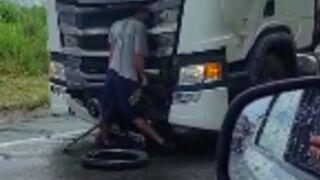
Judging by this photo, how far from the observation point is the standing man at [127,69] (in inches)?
357

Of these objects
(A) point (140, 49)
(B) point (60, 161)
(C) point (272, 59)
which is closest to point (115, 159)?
(B) point (60, 161)

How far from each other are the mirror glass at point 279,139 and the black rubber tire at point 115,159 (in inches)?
240

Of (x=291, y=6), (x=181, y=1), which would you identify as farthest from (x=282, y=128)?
(x=291, y=6)

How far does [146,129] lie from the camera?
925cm

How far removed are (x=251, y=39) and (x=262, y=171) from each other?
6480 mm

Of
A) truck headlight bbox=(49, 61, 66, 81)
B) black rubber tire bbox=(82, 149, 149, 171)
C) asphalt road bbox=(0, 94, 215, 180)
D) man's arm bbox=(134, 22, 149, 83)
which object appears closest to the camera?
asphalt road bbox=(0, 94, 215, 180)

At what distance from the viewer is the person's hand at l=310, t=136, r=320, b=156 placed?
2.56 meters

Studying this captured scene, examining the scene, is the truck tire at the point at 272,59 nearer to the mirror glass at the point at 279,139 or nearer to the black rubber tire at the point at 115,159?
the black rubber tire at the point at 115,159

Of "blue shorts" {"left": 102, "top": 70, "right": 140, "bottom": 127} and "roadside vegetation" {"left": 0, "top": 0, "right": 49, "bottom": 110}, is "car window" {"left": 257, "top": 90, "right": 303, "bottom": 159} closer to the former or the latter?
"blue shorts" {"left": 102, "top": 70, "right": 140, "bottom": 127}

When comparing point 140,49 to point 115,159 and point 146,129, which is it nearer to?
point 146,129

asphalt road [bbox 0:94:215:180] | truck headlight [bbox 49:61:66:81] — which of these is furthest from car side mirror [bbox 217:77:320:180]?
truck headlight [bbox 49:61:66:81]

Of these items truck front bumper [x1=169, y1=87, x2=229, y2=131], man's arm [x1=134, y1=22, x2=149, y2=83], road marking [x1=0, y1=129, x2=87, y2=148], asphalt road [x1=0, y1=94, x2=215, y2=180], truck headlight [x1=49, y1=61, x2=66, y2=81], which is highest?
man's arm [x1=134, y1=22, x2=149, y2=83]

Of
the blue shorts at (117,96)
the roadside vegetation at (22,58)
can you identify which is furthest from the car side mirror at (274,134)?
the roadside vegetation at (22,58)

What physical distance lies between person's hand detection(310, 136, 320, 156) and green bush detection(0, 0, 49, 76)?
1473 cm
